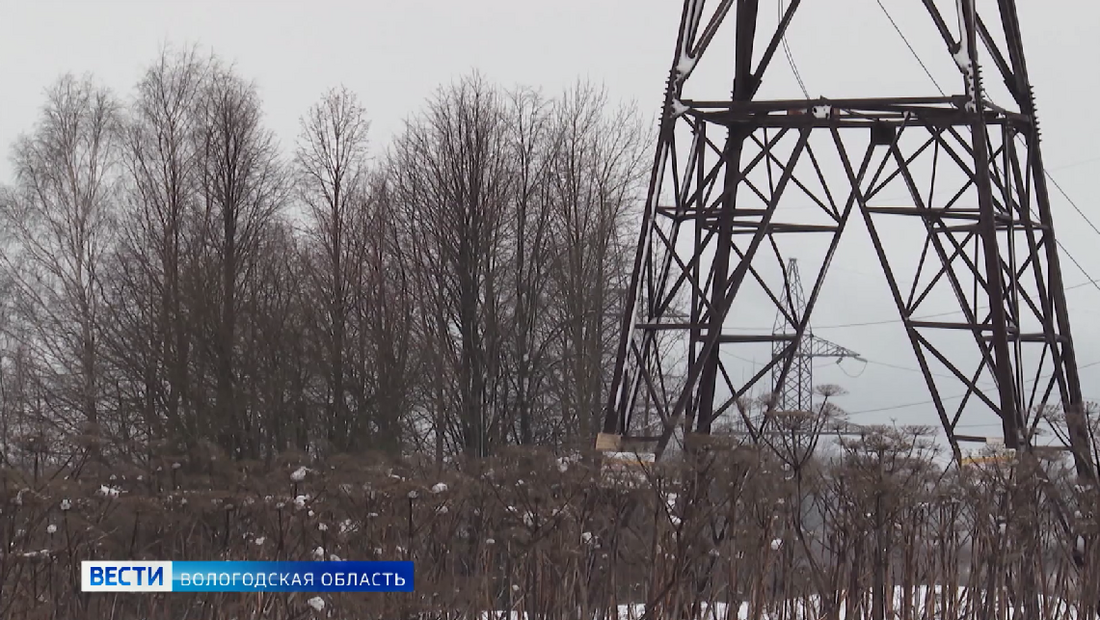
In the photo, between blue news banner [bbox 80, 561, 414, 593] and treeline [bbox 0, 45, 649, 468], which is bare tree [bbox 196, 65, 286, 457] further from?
blue news banner [bbox 80, 561, 414, 593]

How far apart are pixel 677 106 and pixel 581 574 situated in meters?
4.03

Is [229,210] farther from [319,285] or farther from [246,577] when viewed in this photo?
[246,577]

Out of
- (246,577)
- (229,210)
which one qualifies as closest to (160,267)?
(229,210)

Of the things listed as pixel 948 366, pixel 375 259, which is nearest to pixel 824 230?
pixel 948 366

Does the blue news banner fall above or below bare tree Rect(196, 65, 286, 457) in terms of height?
below

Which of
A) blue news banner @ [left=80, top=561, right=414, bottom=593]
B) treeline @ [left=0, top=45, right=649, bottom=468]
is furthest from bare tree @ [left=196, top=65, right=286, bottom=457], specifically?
blue news banner @ [left=80, top=561, right=414, bottom=593]

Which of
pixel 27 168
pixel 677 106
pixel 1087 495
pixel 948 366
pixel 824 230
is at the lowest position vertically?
pixel 1087 495

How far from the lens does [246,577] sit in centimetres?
927

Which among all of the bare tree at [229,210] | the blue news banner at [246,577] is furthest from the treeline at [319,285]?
the blue news banner at [246,577]

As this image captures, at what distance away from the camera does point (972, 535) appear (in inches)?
425

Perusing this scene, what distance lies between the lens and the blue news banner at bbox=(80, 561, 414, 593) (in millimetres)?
8820

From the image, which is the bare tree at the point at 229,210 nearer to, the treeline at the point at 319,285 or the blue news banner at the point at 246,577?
the treeline at the point at 319,285

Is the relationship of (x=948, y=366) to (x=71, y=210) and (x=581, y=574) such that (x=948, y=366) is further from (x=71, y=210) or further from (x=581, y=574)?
(x=71, y=210)

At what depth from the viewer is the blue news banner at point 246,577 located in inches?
347
